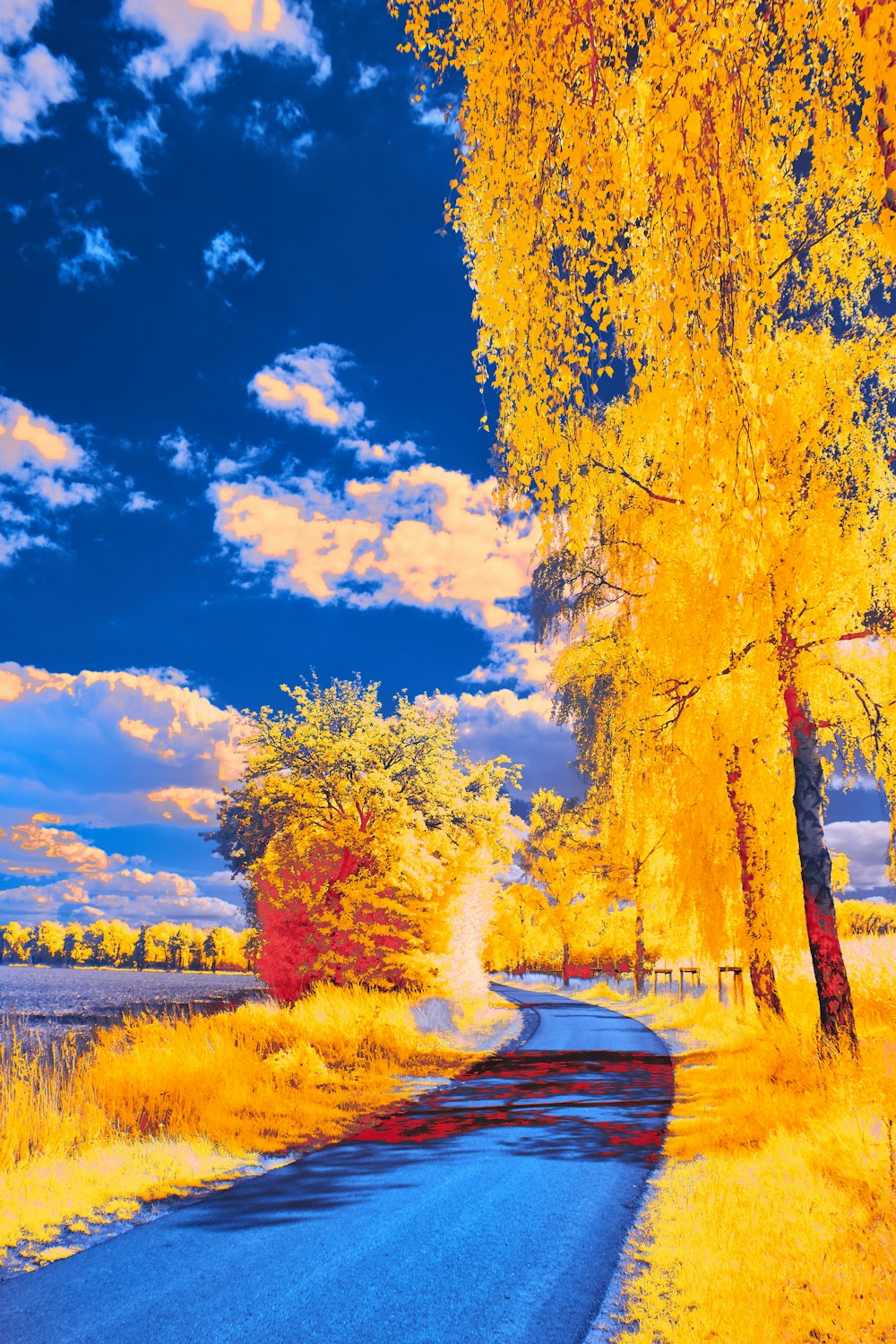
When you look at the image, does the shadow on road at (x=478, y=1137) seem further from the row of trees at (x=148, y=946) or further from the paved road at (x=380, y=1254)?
the row of trees at (x=148, y=946)

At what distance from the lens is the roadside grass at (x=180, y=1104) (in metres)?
6.17

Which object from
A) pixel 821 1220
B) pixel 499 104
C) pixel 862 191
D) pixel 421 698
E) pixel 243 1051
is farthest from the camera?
pixel 421 698

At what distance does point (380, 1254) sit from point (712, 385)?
6.32 meters

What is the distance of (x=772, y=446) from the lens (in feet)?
30.3

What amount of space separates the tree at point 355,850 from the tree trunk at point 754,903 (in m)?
7.00

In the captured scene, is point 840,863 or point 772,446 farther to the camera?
point 840,863

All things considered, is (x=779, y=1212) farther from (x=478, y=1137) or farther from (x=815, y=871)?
(x=815, y=871)

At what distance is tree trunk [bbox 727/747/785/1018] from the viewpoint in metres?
12.2

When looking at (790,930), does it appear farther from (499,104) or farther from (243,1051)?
(499,104)

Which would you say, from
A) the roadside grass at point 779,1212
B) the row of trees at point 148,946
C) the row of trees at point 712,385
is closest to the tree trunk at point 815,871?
the row of trees at point 712,385

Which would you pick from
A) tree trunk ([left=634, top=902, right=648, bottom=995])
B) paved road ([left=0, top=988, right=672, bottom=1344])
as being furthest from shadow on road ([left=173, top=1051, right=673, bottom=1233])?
tree trunk ([left=634, top=902, right=648, bottom=995])

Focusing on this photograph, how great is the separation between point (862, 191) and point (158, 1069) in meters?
13.1

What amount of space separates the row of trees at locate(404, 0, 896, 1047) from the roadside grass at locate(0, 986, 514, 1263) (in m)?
6.36

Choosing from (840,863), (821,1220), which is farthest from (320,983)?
(821,1220)
